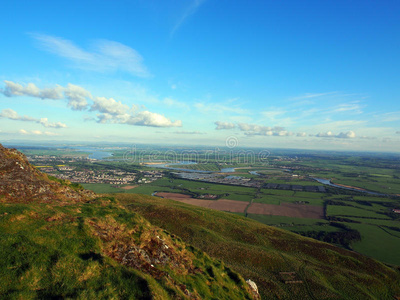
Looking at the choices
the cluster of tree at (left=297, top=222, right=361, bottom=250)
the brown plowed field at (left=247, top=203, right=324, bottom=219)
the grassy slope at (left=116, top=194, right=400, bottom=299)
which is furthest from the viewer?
the brown plowed field at (left=247, top=203, right=324, bottom=219)

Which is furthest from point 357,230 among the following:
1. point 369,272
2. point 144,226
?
point 144,226

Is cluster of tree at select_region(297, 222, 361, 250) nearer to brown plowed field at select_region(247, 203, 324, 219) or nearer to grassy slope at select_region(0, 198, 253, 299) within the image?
brown plowed field at select_region(247, 203, 324, 219)

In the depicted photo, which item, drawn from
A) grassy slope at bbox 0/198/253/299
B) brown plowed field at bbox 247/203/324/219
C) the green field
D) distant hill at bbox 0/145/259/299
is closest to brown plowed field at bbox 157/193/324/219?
brown plowed field at bbox 247/203/324/219

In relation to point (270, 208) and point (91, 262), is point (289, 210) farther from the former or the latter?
point (91, 262)

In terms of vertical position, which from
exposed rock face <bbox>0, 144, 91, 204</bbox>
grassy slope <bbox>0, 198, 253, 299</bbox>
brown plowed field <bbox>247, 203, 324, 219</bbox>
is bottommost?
brown plowed field <bbox>247, 203, 324, 219</bbox>

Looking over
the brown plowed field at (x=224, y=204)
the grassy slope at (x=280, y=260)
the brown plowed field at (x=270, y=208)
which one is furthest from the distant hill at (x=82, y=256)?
the brown plowed field at (x=270, y=208)

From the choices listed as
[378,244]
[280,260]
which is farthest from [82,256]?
[378,244]

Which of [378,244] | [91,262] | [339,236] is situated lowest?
[378,244]

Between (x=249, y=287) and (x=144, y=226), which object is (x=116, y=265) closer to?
(x=144, y=226)

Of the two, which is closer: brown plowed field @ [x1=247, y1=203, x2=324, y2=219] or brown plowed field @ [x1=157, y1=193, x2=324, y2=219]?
brown plowed field @ [x1=247, y1=203, x2=324, y2=219]
